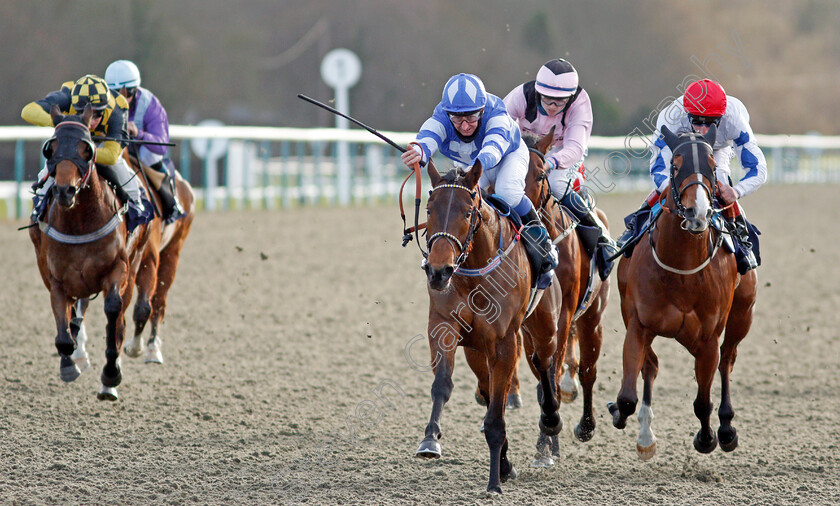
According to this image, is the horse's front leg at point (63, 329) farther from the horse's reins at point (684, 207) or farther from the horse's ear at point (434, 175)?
the horse's reins at point (684, 207)

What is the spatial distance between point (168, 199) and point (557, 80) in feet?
10.1

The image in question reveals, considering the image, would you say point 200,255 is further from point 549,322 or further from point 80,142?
point 549,322

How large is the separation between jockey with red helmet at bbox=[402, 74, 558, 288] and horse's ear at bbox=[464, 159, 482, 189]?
Result: 0.21m

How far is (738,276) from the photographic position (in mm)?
5375

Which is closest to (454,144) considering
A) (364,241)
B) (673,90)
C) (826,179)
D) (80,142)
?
(80,142)

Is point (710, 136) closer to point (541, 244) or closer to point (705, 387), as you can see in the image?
point (541, 244)

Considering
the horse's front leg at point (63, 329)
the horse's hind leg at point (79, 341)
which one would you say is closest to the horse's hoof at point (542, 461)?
the horse's front leg at point (63, 329)

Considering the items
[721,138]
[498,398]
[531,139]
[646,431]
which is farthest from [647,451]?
[531,139]

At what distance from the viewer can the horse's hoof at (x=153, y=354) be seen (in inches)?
287

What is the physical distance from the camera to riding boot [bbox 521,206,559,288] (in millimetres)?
4777

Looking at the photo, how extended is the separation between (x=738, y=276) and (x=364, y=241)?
9606mm

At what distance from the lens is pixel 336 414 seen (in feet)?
20.2

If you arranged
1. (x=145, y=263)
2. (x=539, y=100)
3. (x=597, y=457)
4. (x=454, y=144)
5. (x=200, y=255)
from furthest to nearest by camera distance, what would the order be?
1. (x=200, y=255)
2. (x=145, y=263)
3. (x=539, y=100)
4. (x=597, y=457)
5. (x=454, y=144)

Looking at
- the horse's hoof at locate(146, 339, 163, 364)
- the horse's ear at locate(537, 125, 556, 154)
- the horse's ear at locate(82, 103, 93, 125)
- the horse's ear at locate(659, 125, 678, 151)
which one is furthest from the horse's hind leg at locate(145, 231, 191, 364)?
the horse's ear at locate(659, 125, 678, 151)
